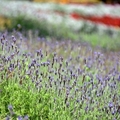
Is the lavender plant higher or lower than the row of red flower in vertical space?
higher

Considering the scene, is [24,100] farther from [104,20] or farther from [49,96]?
[104,20]

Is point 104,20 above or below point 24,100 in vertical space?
below

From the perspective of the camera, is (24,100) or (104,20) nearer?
(24,100)

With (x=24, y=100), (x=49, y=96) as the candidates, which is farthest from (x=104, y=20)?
(x=24, y=100)

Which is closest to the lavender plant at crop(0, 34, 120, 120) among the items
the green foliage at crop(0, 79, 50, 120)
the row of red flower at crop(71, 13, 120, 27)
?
the green foliage at crop(0, 79, 50, 120)

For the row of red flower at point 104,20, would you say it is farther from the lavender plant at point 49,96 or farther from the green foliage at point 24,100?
the green foliage at point 24,100

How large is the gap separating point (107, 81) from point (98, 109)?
0.80m

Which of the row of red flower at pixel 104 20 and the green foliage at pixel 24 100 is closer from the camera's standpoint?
the green foliage at pixel 24 100

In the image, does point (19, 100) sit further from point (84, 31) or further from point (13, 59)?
point (84, 31)

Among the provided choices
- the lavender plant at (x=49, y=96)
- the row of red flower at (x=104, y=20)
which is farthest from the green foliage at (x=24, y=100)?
the row of red flower at (x=104, y=20)

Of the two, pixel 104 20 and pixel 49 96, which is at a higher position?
pixel 49 96

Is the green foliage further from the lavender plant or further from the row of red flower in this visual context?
the row of red flower

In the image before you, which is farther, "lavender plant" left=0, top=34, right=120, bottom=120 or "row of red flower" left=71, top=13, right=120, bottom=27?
"row of red flower" left=71, top=13, right=120, bottom=27

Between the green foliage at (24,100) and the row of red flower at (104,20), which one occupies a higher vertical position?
the green foliage at (24,100)
